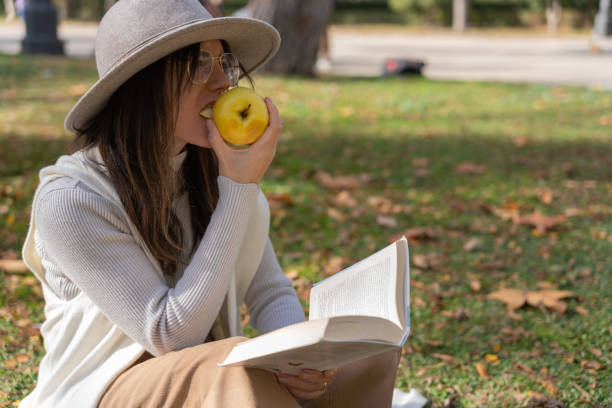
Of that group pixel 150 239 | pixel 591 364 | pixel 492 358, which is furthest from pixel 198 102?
pixel 591 364

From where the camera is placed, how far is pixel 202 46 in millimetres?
1893

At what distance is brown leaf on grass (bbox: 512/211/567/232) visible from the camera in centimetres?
444

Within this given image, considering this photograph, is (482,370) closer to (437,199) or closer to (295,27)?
(437,199)

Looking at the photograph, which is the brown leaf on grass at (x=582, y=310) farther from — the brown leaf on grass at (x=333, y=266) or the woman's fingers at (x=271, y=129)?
the woman's fingers at (x=271, y=129)

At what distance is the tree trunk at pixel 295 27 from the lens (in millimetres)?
9805

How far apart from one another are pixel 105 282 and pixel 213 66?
24.1 inches

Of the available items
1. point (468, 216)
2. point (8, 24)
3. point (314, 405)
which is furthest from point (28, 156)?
point (8, 24)

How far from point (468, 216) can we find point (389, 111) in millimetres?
3617

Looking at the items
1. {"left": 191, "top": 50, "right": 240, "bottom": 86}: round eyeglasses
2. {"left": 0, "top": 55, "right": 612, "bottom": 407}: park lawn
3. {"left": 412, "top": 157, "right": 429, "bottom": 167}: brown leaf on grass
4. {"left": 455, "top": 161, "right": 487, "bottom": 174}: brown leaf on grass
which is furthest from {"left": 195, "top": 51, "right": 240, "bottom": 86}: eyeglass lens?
{"left": 412, "top": 157, "right": 429, "bottom": 167}: brown leaf on grass

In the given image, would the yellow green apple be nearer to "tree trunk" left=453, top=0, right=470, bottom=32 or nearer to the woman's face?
the woman's face

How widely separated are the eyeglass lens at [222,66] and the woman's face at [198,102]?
0.5 inches

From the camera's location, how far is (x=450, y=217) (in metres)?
4.74

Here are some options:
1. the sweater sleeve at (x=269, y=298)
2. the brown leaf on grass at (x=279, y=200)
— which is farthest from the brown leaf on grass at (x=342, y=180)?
the sweater sleeve at (x=269, y=298)

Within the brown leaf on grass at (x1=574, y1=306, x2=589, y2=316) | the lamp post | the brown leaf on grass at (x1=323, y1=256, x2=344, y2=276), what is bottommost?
the lamp post
